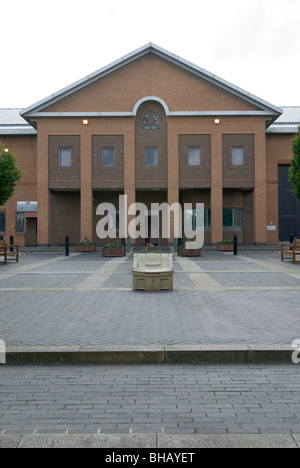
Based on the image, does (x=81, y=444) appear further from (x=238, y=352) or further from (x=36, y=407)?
(x=238, y=352)

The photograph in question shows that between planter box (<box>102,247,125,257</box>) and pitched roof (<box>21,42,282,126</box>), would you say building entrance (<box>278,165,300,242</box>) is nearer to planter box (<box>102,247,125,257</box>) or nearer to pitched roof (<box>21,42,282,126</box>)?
pitched roof (<box>21,42,282,126</box>)

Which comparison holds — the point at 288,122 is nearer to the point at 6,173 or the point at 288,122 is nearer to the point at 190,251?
the point at 190,251

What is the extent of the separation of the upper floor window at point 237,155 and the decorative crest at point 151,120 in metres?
6.24

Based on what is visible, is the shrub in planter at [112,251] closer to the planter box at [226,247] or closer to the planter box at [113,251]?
the planter box at [113,251]

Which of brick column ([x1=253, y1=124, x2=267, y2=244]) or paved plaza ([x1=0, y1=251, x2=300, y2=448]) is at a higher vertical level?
brick column ([x1=253, y1=124, x2=267, y2=244])

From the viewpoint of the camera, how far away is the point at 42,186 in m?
28.2

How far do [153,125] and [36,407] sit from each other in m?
26.9

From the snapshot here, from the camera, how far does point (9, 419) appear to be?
329cm

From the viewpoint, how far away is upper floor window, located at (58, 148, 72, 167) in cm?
2850

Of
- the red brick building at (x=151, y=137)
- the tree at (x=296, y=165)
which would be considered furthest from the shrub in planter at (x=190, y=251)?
the tree at (x=296, y=165)

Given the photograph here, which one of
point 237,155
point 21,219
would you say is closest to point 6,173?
point 21,219

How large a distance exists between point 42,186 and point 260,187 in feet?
55.5

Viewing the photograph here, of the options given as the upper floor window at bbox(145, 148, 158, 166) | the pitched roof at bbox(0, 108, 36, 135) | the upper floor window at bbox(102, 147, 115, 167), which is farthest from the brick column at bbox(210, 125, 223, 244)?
the pitched roof at bbox(0, 108, 36, 135)

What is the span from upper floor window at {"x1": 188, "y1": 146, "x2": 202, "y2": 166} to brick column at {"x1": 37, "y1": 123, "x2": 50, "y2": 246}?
11.2 m
